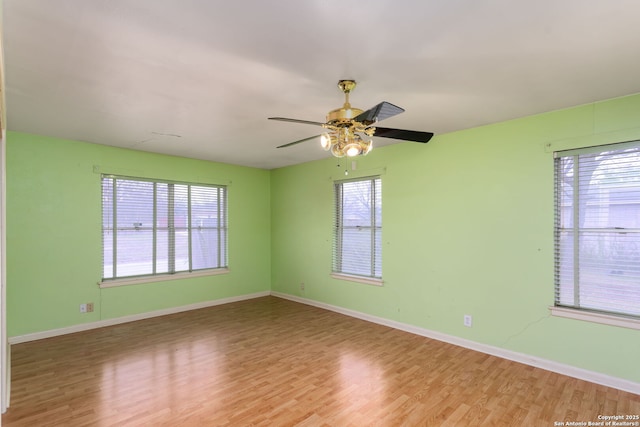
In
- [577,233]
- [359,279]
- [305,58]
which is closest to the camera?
[305,58]

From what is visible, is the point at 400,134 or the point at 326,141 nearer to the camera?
the point at 326,141

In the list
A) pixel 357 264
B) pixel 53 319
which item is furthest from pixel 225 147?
pixel 53 319

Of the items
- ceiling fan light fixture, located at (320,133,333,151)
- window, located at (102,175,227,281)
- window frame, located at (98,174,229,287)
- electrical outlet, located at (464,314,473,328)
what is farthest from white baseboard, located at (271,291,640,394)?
ceiling fan light fixture, located at (320,133,333,151)

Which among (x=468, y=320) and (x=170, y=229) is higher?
(x=170, y=229)

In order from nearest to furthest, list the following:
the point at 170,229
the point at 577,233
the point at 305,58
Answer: the point at 305,58, the point at 577,233, the point at 170,229

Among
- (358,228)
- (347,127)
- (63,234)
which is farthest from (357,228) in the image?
(63,234)

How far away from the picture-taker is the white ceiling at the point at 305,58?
5.48 ft

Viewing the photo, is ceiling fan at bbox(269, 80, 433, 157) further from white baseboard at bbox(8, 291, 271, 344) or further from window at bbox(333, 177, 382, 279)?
white baseboard at bbox(8, 291, 271, 344)

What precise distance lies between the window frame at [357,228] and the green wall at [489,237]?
0.13 metres

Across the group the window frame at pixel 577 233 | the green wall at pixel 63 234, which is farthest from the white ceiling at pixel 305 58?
the green wall at pixel 63 234

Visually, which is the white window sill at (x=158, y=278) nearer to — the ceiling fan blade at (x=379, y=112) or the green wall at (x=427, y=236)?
the green wall at (x=427, y=236)

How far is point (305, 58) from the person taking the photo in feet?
6.95

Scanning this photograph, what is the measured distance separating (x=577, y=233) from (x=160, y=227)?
17.1 ft

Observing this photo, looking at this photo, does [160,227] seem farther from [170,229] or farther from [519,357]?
[519,357]
